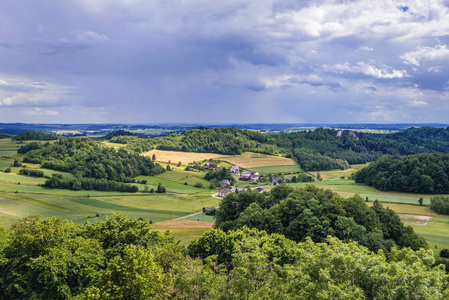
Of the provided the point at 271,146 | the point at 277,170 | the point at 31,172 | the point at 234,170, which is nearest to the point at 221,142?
the point at 271,146

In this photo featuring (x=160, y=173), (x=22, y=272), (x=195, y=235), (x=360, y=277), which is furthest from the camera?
(x=160, y=173)

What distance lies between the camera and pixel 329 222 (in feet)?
142

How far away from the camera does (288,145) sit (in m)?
188

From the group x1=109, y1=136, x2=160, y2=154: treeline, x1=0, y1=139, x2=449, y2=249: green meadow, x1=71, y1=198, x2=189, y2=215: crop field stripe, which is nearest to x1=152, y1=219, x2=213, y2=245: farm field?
x1=0, y1=139, x2=449, y2=249: green meadow

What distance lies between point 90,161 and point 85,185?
953 inches

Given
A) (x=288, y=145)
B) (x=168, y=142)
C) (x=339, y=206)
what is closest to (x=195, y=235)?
(x=339, y=206)

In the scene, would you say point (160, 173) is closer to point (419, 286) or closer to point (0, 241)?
point (0, 241)

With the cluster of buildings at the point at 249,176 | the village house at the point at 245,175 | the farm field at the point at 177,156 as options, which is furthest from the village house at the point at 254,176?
the farm field at the point at 177,156

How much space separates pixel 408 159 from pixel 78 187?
106037 millimetres

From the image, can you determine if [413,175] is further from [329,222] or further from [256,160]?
[256,160]

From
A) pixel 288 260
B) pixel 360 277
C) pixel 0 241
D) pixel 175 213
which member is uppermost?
pixel 360 277

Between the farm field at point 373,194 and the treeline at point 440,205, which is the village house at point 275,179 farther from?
the treeline at point 440,205

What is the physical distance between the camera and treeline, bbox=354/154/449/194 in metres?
86.1

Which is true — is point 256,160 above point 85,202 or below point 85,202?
above
